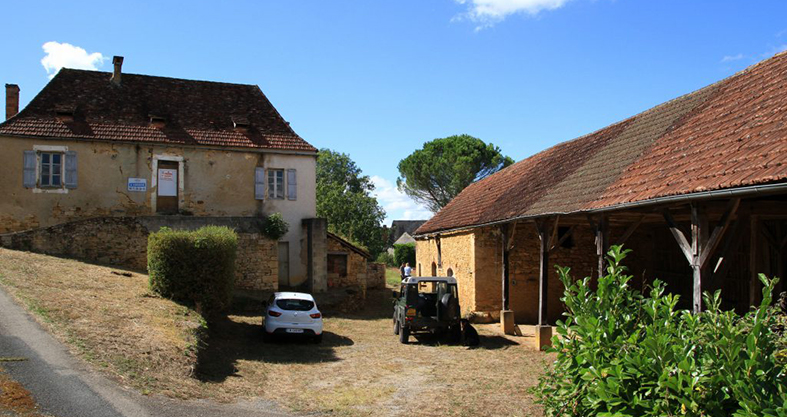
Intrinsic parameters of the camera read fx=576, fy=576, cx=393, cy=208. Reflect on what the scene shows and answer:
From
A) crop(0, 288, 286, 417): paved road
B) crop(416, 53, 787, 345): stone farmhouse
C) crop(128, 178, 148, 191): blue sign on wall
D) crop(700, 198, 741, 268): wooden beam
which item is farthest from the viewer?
crop(128, 178, 148, 191): blue sign on wall

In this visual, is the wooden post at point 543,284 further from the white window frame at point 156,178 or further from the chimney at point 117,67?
the chimney at point 117,67

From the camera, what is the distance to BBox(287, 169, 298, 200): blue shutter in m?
23.0

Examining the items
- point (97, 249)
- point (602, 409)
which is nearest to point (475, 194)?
point (97, 249)

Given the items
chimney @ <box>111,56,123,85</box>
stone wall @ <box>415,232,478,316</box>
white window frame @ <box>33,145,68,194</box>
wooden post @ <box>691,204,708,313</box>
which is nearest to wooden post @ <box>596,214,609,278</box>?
wooden post @ <box>691,204,708,313</box>

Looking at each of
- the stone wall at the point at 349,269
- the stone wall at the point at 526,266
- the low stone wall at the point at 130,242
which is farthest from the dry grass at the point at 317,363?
the stone wall at the point at 349,269

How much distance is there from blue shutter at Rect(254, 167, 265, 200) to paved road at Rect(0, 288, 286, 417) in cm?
1393

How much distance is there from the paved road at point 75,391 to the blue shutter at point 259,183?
45.7ft

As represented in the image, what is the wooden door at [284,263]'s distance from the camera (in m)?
22.5

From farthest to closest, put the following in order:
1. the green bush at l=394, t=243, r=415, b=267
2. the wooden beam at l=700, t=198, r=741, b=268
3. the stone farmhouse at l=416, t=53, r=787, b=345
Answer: the green bush at l=394, t=243, r=415, b=267
the stone farmhouse at l=416, t=53, r=787, b=345
the wooden beam at l=700, t=198, r=741, b=268

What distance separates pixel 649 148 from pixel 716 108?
1.36 metres

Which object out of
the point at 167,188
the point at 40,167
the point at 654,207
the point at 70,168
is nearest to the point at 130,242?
the point at 167,188

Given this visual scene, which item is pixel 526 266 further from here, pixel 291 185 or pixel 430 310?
pixel 291 185

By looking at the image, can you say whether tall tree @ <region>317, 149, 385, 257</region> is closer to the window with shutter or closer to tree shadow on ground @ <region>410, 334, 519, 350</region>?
the window with shutter

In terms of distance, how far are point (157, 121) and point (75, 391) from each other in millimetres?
16921
